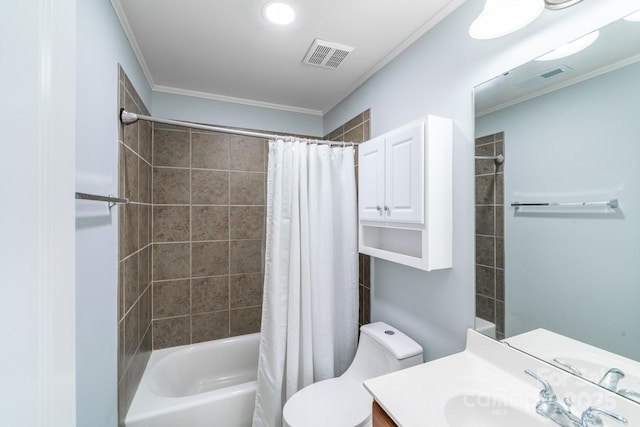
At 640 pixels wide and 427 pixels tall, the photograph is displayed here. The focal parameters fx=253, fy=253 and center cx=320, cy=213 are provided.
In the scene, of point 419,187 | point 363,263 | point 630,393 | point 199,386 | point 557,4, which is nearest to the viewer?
point 630,393

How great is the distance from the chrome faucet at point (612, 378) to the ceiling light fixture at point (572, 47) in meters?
1.01

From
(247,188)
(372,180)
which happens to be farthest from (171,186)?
(372,180)

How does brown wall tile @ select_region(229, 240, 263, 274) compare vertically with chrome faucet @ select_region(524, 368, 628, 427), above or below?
above

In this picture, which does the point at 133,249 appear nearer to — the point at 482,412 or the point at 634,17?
the point at 482,412

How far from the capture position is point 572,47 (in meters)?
0.85

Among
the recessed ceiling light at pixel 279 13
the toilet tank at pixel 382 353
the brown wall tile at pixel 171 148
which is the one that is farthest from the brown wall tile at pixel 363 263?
the brown wall tile at pixel 171 148

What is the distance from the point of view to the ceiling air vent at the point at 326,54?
60.6 inches

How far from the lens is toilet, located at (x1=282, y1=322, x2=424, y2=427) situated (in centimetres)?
123

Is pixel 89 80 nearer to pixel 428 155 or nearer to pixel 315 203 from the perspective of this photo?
pixel 315 203

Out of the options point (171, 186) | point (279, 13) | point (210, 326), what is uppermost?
point (279, 13)

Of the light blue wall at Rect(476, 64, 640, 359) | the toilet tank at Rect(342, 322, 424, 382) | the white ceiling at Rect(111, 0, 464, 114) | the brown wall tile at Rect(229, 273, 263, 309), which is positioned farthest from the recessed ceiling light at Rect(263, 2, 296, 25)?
the brown wall tile at Rect(229, 273, 263, 309)

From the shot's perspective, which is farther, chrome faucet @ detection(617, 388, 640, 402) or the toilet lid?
the toilet lid

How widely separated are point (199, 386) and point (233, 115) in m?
2.38

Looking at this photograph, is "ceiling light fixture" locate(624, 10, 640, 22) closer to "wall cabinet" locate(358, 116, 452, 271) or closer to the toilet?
"wall cabinet" locate(358, 116, 452, 271)
